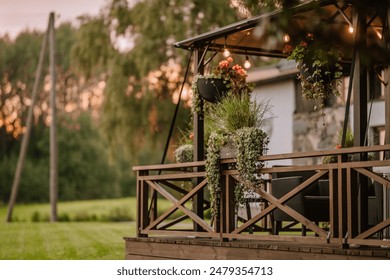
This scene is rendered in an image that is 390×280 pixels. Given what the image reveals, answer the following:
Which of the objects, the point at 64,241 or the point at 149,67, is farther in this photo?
the point at 149,67

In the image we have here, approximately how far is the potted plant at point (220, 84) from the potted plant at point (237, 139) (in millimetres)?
816

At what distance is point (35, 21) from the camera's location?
3319 centimetres

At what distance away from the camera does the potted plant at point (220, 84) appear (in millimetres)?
8805

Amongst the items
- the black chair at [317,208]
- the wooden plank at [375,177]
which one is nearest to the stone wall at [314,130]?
the black chair at [317,208]

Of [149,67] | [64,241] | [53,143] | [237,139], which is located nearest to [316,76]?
[237,139]

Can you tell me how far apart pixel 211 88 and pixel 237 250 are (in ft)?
6.74

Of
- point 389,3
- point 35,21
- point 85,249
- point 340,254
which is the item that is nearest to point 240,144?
point 340,254

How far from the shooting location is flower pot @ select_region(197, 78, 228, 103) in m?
8.80

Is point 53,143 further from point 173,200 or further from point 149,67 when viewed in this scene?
point 173,200

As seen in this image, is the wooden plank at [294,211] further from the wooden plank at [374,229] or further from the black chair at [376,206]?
the black chair at [376,206]

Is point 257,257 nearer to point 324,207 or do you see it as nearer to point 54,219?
point 324,207

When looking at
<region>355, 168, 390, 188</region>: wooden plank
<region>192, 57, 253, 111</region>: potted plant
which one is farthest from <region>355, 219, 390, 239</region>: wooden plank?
<region>192, 57, 253, 111</region>: potted plant

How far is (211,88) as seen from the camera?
8805mm

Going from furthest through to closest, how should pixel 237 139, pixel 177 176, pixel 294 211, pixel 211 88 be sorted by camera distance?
pixel 211 88 < pixel 177 176 < pixel 237 139 < pixel 294 211
